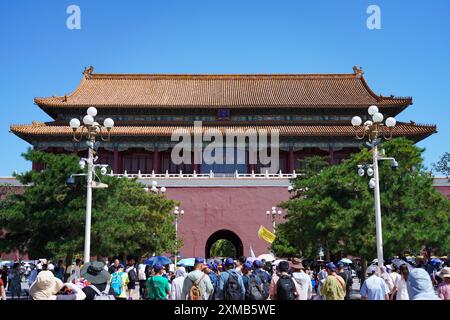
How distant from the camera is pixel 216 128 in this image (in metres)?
37.5

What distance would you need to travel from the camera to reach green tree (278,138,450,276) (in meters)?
17.8

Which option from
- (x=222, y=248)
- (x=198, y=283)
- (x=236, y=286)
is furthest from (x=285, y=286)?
(x=222, y=248)

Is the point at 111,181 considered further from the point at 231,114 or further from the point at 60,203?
the point at 231,114

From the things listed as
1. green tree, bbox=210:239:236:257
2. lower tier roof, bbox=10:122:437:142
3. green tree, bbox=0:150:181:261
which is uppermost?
lower tier roof, bbox=10:122:437:142

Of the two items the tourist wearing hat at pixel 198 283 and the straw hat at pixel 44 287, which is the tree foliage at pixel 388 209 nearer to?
the tourist wearing hat at pixel 198 283

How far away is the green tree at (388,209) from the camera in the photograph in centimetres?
1778

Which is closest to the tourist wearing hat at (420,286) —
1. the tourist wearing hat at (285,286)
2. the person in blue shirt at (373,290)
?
the person in blue shirt at (373,290)

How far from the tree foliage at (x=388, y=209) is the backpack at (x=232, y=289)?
9.94 metres

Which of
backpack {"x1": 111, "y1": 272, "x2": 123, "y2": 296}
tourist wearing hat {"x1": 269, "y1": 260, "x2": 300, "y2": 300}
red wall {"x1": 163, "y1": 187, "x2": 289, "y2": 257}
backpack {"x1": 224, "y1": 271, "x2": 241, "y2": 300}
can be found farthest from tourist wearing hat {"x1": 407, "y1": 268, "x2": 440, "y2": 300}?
red wall {"x1": 163, "y1": 187, "x2": 289, "y2": 257}

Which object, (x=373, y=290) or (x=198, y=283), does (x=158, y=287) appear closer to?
(x=198, y=283)

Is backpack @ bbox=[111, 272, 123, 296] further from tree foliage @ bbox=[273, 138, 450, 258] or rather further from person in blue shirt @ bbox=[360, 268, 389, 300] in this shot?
tree foliage @ bbox=[273, 138, 450, 258]

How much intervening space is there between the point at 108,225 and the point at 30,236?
2858 mm

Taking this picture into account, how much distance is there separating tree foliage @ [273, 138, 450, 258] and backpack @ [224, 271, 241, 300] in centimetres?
994
